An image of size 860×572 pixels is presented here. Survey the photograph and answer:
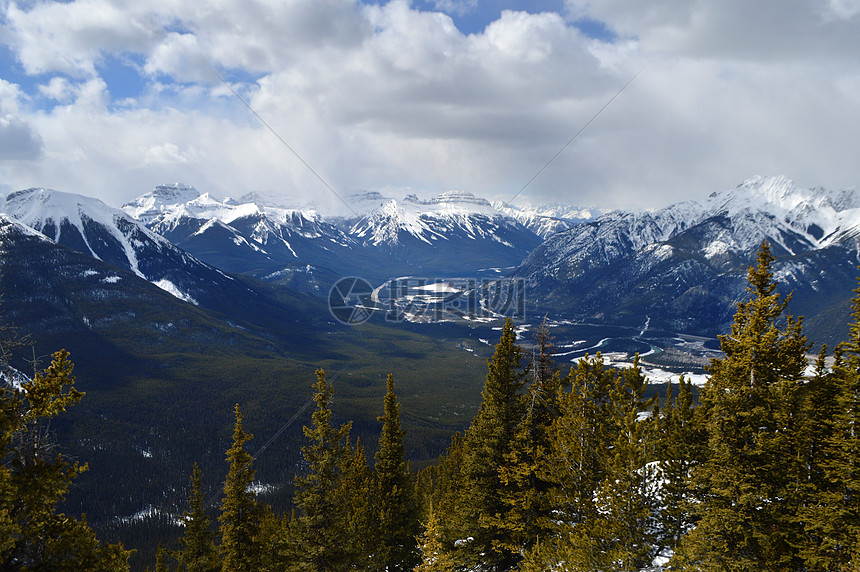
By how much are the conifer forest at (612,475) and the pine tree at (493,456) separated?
10 cm

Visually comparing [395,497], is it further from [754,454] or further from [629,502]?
[754,454]

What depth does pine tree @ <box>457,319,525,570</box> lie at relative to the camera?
103ft

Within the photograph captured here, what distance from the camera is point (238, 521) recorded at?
119ft

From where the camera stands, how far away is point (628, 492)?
74.3 ft

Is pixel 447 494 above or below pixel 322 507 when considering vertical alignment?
below

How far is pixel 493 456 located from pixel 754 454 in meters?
15.1

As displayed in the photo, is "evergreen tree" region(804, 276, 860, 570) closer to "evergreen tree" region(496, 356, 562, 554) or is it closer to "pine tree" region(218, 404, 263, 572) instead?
"evergreen tree" region(496, 356, 562, 554)

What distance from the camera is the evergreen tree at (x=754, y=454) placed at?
2108cm

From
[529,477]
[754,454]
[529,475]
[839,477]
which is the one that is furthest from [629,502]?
[839,477]

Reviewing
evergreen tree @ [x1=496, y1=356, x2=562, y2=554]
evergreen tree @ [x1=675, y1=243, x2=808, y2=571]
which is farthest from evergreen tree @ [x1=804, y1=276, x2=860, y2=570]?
evergreen tree @ [x1=496, y1=356, x2=562, y2=554]

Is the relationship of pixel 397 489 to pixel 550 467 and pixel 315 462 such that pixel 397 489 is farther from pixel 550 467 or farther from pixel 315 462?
pixel 550 467

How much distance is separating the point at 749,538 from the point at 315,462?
78.1 ft

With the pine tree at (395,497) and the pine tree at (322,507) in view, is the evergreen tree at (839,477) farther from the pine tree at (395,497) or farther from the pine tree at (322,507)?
the pine tree at (395,497)

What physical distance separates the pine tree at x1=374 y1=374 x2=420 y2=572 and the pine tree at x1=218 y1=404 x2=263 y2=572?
982 centimetres
